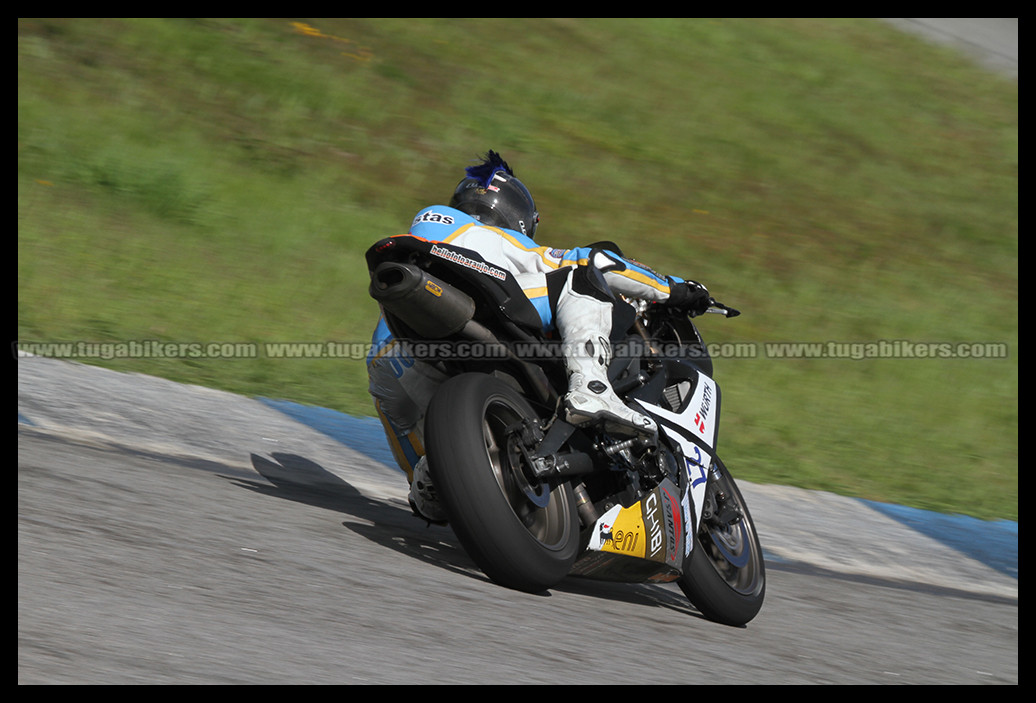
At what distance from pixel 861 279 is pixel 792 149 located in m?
3.34

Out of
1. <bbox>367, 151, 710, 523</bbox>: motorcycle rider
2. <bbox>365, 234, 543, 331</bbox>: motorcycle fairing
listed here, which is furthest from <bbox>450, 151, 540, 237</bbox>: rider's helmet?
<bbox>365, 234, 543, 331</bbox>: motorcycle fairing

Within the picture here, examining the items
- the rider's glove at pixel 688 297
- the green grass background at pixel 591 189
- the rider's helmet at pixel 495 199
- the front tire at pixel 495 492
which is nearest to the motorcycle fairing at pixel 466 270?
the front tire at pixel 495 492

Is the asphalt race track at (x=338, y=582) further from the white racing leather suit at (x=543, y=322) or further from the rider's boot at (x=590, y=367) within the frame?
the rider's boot at (x=590, y=367)

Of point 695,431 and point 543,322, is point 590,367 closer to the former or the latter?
point 543,322

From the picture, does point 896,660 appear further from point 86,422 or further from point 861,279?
point 861,279

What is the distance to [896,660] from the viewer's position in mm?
4395

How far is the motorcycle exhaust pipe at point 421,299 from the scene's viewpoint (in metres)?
3.91

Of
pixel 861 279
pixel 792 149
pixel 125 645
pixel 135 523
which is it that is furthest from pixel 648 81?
pixel 125 645

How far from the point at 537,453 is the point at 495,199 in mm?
1164

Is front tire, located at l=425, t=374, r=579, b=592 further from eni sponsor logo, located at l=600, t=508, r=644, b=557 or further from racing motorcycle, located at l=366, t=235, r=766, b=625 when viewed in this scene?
eni sponsor logo, located at l=600, t=508, r=644, b=557

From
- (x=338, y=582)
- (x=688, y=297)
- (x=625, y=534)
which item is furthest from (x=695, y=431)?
(x=338, y=582)

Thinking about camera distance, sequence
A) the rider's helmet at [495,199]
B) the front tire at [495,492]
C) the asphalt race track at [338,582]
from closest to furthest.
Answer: the asphalt race track at [338,582]
the front tire at [495,492]
the rider's helmet at [495,199]

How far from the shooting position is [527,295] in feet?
13.9

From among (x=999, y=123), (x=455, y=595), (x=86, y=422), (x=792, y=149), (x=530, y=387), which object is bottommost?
(x=86, y=422)
